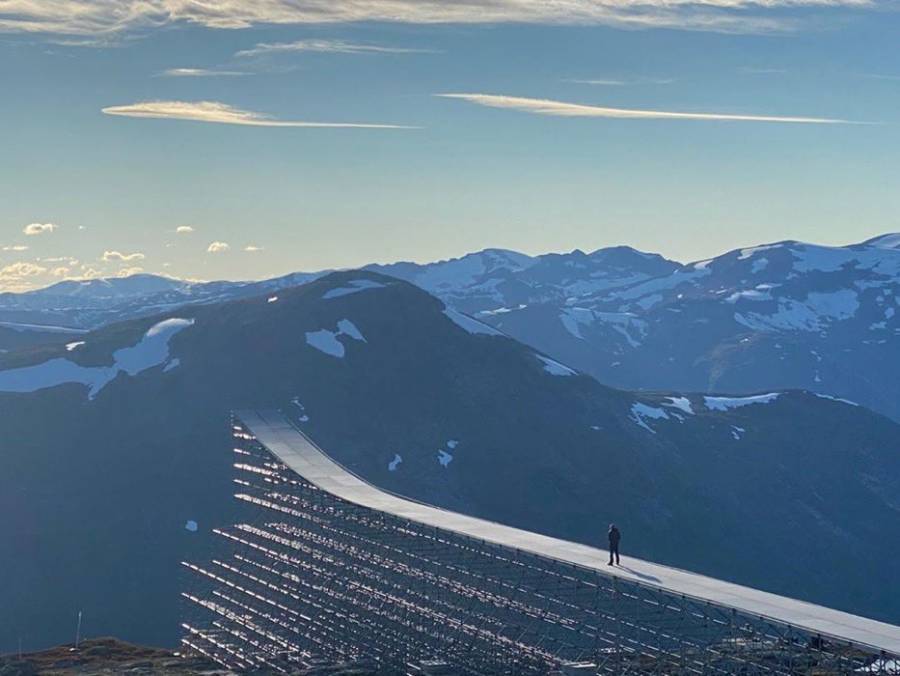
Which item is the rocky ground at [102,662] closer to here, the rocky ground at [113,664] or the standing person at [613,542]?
the rocky ground at [113,664]

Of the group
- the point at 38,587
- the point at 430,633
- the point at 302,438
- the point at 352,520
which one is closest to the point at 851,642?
the point at 430,633

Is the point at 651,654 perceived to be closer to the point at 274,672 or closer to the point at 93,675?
the point at 274,672

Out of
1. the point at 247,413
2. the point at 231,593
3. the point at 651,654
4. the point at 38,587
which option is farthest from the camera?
the point at 38,587

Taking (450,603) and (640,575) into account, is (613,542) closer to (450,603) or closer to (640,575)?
(640,575)

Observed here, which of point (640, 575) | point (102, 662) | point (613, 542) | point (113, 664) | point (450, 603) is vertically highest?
point (613, 542)

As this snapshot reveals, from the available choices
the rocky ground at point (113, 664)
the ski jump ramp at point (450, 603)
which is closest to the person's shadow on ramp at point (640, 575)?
the ski jump ramp at point (450, 603)

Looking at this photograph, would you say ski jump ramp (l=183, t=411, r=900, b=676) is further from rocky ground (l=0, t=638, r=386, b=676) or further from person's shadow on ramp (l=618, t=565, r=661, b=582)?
rocky ground (l=0, t=638, r=386, b=676)

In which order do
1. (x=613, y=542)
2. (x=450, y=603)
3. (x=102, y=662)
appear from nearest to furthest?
(x=613, y=542) → (x=450, y=603) → (x=102, y=662)

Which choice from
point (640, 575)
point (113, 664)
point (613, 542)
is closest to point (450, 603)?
point (613, 542)
